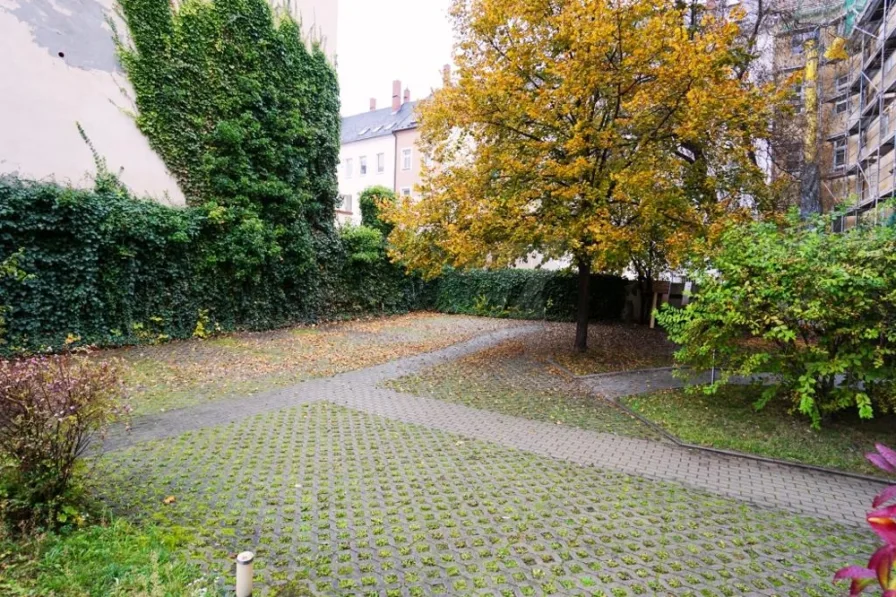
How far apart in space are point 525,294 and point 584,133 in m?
12.4

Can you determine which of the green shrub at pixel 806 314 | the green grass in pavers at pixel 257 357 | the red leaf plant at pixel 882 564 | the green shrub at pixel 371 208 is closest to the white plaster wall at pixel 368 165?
the green shrub at pixel 371 208

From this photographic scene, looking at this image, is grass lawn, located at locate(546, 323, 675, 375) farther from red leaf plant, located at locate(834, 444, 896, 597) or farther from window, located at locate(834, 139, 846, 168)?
window, located at locate(834, 139, 846, 168)

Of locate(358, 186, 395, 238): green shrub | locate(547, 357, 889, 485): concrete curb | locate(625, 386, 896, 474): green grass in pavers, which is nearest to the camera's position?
locate(547, 357, 889, 485): concrete curb

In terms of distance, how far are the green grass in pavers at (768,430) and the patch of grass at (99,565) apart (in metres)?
6.11

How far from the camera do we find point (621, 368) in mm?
11016

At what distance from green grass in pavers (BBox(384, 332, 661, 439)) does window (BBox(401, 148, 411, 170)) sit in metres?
27.2

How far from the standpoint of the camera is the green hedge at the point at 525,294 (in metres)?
20.0

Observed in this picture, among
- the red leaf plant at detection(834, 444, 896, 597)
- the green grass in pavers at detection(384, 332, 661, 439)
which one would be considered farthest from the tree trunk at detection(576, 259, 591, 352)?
the red leaf plant at detection(834, 444, 896, 597)

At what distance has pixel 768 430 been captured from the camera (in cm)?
687

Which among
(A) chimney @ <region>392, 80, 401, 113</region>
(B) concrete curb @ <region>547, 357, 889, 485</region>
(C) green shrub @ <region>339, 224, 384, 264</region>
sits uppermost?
(A) chimney @ <region>392, 80, 401, 113</region>

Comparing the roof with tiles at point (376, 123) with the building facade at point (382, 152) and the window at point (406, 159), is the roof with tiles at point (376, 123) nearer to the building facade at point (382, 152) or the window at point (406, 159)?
the building facade at point (382, 152)

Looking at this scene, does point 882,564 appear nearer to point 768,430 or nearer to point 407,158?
point 768,430

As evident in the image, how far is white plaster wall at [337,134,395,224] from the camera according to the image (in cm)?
3778

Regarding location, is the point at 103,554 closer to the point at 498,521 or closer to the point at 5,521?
the point at 5,521
